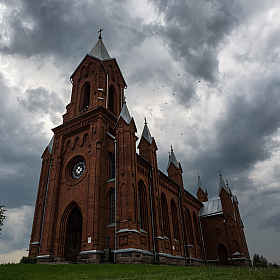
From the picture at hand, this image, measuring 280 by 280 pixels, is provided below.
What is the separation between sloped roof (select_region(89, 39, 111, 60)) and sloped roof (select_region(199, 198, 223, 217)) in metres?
33.0

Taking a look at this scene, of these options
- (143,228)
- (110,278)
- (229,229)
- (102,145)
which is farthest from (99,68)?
(229,229)

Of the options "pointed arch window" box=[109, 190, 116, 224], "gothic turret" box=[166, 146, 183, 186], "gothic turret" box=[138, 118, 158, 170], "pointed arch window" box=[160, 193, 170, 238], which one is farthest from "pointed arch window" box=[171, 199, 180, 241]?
"pointed arch window" box=[109, 190, 116, 224]

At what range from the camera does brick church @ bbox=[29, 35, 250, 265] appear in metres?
22.2

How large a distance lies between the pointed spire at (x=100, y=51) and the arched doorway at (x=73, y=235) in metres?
21.0

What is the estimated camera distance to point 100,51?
1444 inches

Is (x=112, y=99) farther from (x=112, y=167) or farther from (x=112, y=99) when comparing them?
(x=112, y=167)

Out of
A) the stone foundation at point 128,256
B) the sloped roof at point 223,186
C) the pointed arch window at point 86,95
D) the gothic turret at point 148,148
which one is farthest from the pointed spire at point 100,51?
the sloped roof at point 223,186

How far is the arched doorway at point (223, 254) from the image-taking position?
1630 inches

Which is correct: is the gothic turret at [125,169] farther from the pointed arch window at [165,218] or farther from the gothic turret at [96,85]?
the pointed arch window at [165,218]

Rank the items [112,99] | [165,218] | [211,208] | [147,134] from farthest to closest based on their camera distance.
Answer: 1. [211,208]
2. [112,99]
3. [147,134]
4. [165,218]

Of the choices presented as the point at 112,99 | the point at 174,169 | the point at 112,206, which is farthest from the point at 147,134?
the point at 174,169

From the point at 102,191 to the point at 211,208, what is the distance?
31.3 metres

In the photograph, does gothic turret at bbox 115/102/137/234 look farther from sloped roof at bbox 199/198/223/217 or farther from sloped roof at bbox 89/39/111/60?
sloped roof at bbox 199/198/223/217

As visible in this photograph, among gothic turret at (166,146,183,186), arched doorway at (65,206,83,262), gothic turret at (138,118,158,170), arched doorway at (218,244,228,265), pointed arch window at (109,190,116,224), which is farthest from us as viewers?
gothic turret at (166,146,183,186)
